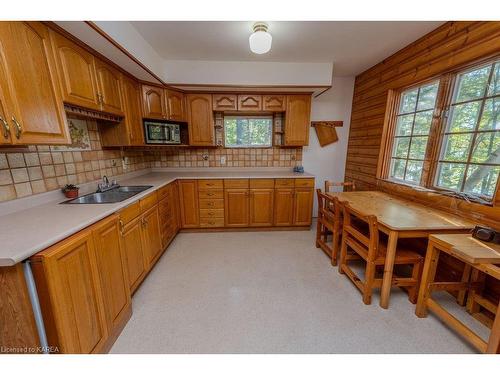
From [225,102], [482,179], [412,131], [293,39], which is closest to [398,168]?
[412,131]

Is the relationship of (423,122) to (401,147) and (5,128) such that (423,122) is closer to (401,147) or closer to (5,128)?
(401,147)

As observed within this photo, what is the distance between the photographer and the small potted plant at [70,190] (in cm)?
171

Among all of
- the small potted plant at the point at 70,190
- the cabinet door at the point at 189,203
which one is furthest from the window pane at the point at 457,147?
the small potted plant at the point at 70,190

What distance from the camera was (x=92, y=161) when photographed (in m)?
2.09

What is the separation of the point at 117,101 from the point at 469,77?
10.9 feet

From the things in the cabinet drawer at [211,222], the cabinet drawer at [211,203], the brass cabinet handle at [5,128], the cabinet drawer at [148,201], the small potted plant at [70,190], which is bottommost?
the cabinet drawer at [211,222]

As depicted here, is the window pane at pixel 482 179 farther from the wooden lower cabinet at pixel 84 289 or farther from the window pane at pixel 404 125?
the wooden lower cabinet at pixel 84 289

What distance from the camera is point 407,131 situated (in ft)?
7.98

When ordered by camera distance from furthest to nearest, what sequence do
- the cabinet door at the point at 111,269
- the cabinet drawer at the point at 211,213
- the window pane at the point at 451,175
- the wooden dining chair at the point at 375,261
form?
the cabinet drawer at the point at 211,213 → the window pane at the point at 451,175 → the wooden dining chair at the point at 375,261 → the cabinet door at the point at 111,269

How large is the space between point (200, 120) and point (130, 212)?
181 cm

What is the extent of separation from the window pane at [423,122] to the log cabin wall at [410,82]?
354 mm

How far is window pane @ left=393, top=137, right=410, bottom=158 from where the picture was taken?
243 centimetres

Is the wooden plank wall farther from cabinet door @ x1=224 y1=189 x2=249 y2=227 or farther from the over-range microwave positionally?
the over-range microwave

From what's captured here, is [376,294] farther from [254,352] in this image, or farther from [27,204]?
[27,204]
